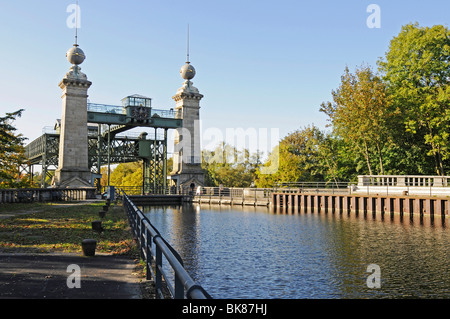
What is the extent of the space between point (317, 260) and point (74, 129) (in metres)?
43.7

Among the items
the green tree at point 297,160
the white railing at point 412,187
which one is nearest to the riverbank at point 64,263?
the white railing at point 412,187

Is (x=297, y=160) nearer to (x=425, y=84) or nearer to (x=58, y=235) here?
(x=425, y=84)

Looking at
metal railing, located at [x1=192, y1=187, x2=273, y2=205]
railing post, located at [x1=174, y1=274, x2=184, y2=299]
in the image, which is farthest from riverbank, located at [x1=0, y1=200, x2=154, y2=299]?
metal railing, located at [x1=192, y1=187, x2=273, y2=205]

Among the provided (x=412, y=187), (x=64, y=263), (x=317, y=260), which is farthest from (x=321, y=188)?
(x=64, y=263)

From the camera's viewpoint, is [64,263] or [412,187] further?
[412,187]

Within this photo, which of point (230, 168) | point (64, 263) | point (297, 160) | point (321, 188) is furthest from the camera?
point (230, 168)

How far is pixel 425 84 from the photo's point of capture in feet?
167

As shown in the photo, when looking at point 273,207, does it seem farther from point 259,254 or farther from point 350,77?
point 259,254

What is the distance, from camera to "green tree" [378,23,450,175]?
4756 centimetres

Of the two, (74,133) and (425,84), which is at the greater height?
(425,84)

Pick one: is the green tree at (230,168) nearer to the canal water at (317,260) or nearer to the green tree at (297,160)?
the green tree at (297,160)

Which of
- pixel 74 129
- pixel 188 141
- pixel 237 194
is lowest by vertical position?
pixel 237 194

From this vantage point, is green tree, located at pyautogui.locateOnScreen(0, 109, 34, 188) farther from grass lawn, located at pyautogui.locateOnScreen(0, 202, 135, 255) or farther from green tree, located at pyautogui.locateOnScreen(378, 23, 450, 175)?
green tree, located at pyautogui.locateOnScreen(378, 23, 450, 175)

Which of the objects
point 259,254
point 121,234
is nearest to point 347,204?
point 259,254
